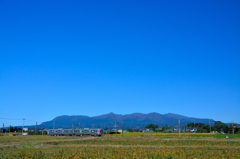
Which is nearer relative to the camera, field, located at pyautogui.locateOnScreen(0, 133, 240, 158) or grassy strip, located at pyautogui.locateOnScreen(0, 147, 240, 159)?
grassy strip, located at pyautogui.locateOnScreen(0, 147, 240, 159)

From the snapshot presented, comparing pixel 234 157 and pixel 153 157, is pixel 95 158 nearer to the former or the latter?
pixel 153 157

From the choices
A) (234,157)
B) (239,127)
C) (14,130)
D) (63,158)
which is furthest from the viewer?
(14,130)

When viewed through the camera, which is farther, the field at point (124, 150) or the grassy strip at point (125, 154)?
the field at point (124, 150)

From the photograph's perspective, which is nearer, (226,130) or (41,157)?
(41,157)

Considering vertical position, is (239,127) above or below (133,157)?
below

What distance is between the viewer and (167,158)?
64.7 feet

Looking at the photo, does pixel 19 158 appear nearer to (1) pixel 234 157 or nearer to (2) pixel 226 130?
(1) pixel 234 157

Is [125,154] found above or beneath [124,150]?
above

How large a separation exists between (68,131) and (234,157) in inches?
3093

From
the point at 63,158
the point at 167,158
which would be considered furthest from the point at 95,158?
the point at 167,158

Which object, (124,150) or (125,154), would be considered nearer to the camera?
(125,154)

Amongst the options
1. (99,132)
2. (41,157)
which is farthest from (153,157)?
(99,132)

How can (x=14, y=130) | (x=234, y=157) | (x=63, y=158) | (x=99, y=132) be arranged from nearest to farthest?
(x=63, y=158)
(x=234, y=157)
(x=99, y=132)
(x=14, y=130)

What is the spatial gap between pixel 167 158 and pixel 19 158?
1274 centimetres
